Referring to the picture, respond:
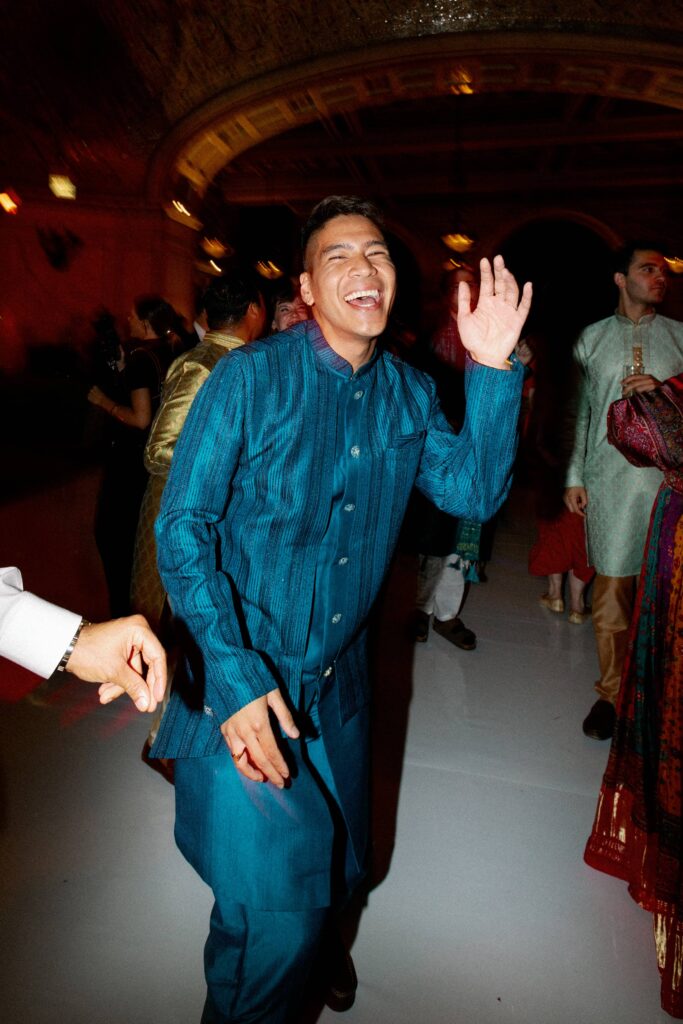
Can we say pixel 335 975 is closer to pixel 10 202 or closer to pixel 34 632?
pixel 34 632

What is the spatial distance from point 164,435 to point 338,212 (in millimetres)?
1087

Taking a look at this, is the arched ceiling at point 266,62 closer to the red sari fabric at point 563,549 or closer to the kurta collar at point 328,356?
the red sari fabric at point 563,549

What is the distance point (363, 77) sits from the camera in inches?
273

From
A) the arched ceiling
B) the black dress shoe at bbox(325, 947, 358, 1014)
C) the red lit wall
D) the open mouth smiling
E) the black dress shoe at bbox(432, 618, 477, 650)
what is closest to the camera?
the open mouth smiling

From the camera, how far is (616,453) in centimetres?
269

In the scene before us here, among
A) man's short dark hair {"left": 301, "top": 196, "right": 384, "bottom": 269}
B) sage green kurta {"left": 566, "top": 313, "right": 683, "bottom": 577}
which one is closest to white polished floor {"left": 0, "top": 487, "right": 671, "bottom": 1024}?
sage green kurta {"left": 566, "top": 313, "right": 683, "bottom": 577}

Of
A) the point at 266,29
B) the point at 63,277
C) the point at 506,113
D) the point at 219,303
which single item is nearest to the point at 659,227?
the point at 506,113

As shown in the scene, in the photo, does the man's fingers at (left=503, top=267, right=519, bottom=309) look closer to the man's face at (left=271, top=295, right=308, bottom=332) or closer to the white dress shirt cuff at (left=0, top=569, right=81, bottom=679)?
the white dress shirt cuff at (left=0, top=569, right=81, bottom=679)

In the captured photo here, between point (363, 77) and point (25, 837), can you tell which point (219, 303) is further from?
point (363, 77)

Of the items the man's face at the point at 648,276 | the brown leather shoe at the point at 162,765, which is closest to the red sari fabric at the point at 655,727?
the man's face at the point at 648,276

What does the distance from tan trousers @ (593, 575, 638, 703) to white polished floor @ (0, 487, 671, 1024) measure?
24 cm

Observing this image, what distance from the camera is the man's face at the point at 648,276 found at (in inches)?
103

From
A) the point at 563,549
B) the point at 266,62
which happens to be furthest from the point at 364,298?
the point at 266,62

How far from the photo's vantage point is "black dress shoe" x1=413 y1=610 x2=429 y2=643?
3660mm
